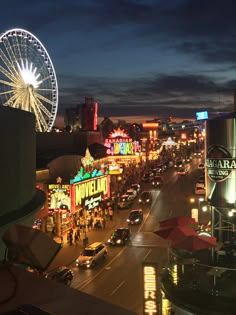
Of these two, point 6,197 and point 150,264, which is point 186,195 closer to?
point 150,264

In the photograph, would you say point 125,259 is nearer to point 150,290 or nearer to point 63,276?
point 63,276

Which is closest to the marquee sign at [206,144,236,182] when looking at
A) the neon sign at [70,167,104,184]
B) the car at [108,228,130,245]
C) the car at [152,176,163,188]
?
the car at [108,228,130,245]

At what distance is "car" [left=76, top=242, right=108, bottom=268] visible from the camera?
27016 millimetres

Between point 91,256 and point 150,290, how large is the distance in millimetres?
12970

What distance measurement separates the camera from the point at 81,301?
14.1ft

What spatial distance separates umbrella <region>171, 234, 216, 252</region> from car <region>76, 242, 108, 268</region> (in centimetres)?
1321

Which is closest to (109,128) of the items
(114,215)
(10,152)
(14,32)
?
(114,215)

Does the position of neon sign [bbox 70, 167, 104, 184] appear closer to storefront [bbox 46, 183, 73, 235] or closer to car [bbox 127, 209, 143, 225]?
storefront [bbox 46, 183, 73, 235]

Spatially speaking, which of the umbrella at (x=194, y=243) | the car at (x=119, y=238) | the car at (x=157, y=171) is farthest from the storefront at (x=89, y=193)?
the car at (x=157, y=171)

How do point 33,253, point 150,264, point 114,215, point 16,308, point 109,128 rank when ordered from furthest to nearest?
1. point 109,128
2. point 114,215
3. point 150,264
4. point 33,253
5. point 16,308

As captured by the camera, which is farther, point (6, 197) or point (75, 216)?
point (75, 216)

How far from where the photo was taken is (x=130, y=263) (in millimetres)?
27953

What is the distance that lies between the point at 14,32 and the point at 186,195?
31.4 m

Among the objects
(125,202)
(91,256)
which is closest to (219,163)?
(91,256)
